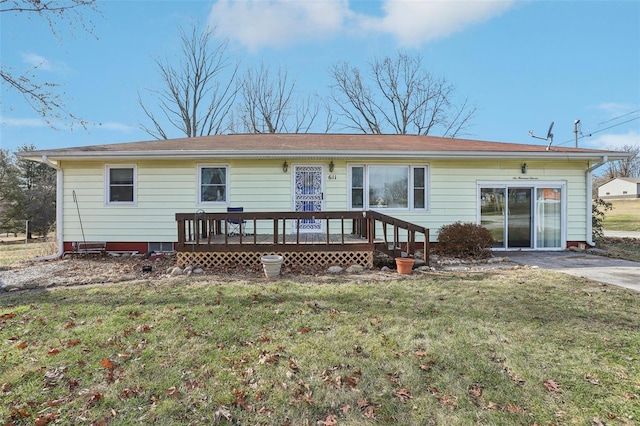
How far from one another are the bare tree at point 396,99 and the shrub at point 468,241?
16965 mm

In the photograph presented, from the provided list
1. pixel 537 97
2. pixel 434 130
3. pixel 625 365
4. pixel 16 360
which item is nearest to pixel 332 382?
pixel 625 365

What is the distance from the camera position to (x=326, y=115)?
23531 mm

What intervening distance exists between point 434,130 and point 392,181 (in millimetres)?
17203

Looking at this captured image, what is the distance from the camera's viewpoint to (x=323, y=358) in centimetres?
295

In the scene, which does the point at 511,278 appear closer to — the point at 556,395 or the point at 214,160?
the point at 556,395

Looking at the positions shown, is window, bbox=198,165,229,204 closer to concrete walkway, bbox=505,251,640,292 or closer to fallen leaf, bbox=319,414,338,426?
fallen leaf, bbox=319,414,338,426

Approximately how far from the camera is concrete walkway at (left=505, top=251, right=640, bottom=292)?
550 centimetres

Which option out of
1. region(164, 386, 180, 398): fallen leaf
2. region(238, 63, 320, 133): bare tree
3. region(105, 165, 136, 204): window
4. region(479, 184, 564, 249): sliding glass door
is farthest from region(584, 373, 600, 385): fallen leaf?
region(238, 63, 320, 133): bare tree

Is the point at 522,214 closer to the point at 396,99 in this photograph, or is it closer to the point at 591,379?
the point at 591,379

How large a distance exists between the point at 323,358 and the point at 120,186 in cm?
843

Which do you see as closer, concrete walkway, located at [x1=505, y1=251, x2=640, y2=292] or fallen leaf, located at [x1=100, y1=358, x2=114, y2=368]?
fallen leaf, located at [x1=100, y1=358, x2=114, y2=368]

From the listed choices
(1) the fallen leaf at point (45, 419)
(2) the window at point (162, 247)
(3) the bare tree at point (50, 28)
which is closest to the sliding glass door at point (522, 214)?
(2) the window at point (162, 247)

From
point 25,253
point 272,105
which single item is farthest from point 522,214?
point 272,105

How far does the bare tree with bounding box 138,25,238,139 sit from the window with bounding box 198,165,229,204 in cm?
1473
